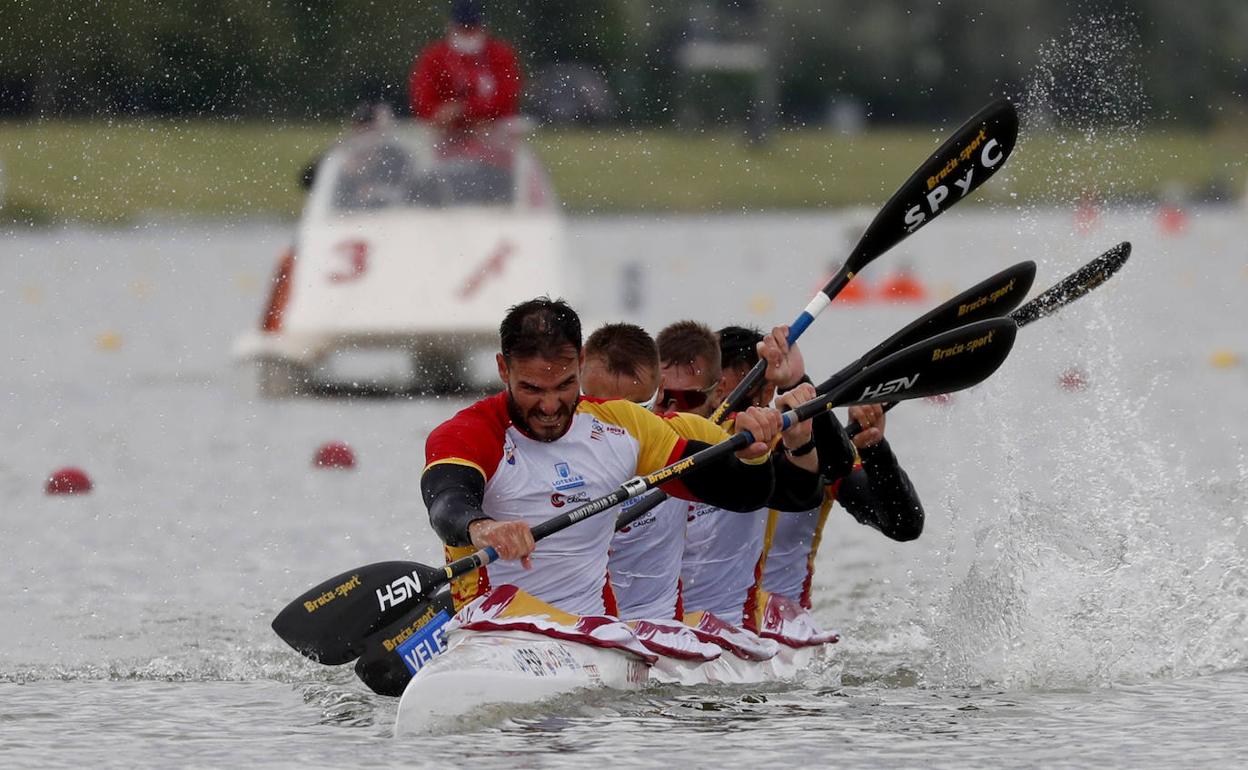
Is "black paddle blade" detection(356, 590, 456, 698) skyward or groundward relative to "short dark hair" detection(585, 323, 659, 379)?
groundward

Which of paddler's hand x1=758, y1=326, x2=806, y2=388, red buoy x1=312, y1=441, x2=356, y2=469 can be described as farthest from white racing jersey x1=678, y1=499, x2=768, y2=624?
red buoy x1=312, y1=441, x2=356, y2=469

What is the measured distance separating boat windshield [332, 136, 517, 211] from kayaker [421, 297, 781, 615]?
29.2ft

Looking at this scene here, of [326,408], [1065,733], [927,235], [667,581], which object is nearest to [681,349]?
[667,581]

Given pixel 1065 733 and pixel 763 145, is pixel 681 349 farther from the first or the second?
pixel 763 145

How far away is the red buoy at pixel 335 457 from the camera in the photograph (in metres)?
12.7

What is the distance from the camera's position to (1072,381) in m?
15.8

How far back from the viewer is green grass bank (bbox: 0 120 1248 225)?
34.6 m

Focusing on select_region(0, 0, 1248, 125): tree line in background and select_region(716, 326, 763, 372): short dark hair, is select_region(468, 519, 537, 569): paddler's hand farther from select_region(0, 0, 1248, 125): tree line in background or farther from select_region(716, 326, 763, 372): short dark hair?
select_region(0, 0, 1248, 125): tree line in background

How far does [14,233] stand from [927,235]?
623 inches

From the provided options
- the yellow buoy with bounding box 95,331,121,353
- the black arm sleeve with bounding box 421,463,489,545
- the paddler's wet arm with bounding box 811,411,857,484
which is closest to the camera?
the black arm sleeve with bounding box 421,463,489,545

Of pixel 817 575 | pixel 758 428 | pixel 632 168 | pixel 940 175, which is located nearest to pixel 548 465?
pixel 758 428

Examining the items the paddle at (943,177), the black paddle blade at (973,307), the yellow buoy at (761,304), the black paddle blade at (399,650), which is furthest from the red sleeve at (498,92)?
the black paddle blade at (399,650)

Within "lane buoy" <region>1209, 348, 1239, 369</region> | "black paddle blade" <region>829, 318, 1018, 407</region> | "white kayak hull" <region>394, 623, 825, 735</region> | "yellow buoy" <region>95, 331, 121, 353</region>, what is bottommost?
"white kayak hull" <region>394, 623, 825, 735</region>

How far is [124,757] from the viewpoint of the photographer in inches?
251
